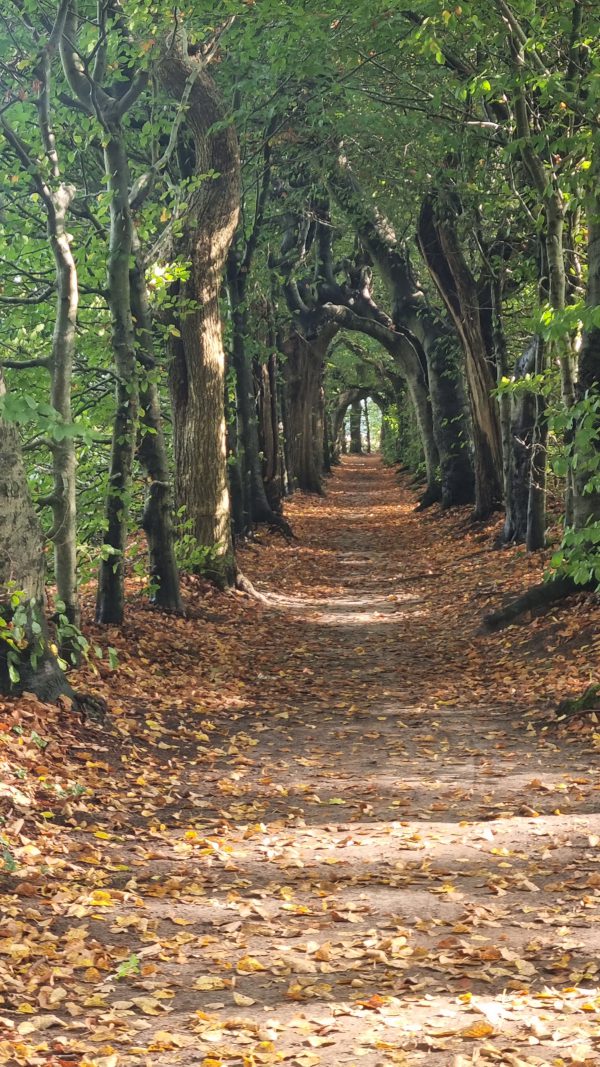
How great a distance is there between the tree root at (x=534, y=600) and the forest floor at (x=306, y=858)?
1.05ft

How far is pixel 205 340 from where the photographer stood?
1371 cm

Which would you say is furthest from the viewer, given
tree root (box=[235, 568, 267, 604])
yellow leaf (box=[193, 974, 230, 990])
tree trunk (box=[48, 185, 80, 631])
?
tree root (box=[235, 568, 267, 604])

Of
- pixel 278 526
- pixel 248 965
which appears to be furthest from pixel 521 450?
pixel 248 965

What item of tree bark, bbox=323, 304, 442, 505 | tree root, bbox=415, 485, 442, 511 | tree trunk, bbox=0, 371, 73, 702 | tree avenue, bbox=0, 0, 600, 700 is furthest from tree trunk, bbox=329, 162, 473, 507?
tree trunk, bbox=0, 371, 73, 702

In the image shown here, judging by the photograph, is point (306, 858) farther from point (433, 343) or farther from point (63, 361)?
point (433, 343)

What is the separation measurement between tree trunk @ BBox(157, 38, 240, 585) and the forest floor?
250cm

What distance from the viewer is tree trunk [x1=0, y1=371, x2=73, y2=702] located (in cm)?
717

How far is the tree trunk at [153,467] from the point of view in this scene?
10531mm

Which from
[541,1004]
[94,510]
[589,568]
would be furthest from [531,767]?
[94,510]

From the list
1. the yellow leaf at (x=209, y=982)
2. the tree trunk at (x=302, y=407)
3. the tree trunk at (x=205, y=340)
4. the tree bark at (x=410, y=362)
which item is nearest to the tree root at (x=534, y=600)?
the tree trunk at (x=205, y=340)

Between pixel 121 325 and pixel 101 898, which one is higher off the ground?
pixel 121 325

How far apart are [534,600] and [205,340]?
5514 mm

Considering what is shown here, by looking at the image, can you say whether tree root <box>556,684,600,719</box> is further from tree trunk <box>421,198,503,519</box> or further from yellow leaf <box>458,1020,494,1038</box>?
tree trunk <box>421,198,503,519</box>

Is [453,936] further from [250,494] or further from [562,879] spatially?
[250,494]
